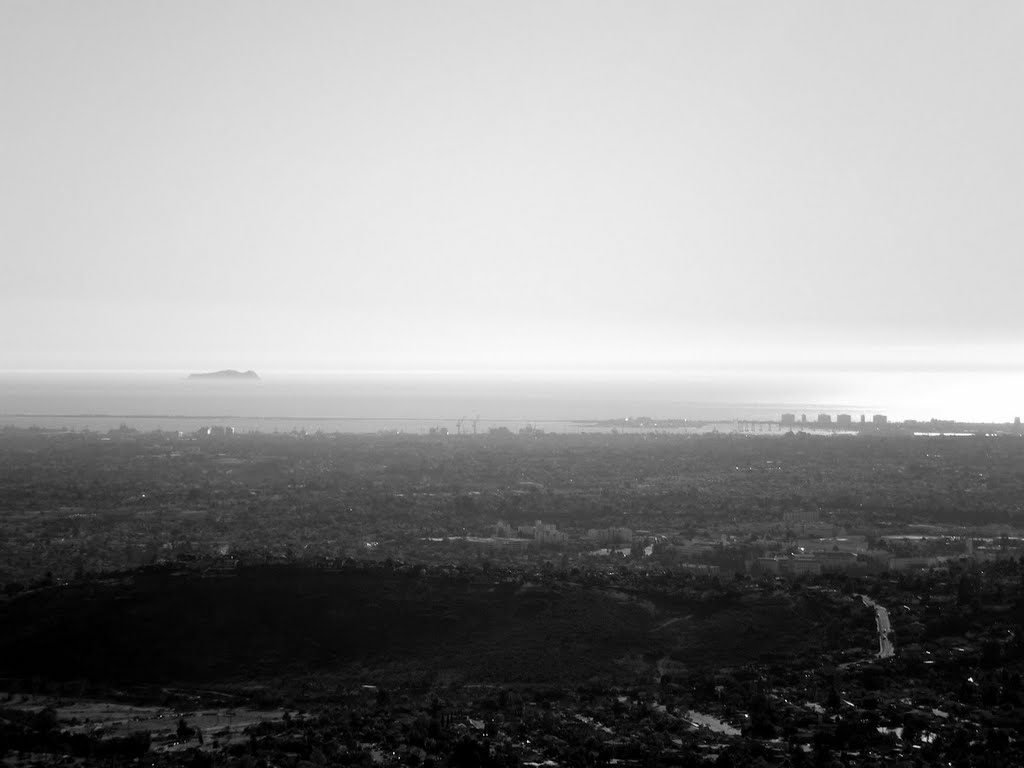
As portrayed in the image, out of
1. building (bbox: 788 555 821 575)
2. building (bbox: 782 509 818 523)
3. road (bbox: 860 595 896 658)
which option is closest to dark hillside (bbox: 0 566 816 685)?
road (bbox: 860 595 896 658)

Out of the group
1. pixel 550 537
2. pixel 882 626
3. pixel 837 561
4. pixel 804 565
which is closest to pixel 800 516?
pixel 550 537

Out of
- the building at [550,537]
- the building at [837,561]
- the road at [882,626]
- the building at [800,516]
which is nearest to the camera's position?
the road at [882,626]

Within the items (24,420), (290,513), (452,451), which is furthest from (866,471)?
(24,420)

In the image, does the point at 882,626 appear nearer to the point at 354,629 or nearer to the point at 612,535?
the point at 354,629

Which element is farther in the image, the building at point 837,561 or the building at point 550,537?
the building at point 550,537

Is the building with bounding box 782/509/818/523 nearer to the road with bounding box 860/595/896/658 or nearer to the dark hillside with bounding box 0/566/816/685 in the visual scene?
the road with bounding box 860/595/896/658

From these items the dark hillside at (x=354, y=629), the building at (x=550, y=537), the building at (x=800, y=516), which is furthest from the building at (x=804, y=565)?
the building at (x=800, y=516)

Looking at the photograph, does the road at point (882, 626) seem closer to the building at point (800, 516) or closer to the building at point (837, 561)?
the building at point (837, 561)

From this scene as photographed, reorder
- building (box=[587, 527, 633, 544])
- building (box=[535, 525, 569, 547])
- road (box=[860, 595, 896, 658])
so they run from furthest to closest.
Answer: building (box=[587, 527, 633, 544])
building (box=[535, 525, 569, 547])
road (box=[860, 595, 896, 658])
